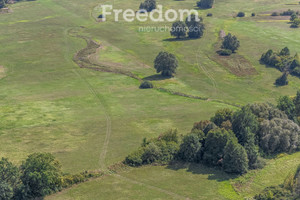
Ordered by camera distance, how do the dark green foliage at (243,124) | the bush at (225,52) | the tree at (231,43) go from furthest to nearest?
the tree at (231,43) < the bush at (225,52) < the dark green foliage at (243,124)

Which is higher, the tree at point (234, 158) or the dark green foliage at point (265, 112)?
the dark green foliage at point (265, 112)

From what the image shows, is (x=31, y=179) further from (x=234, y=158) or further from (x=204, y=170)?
(x=234, y=158)

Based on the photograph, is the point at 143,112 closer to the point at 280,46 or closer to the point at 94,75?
the point at 94,75

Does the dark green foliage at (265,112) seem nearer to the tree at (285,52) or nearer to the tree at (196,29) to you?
the tree at (285,52)

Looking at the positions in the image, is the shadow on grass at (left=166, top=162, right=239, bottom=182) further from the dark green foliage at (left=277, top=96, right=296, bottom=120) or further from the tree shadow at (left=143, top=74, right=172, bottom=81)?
the tree shadow at (left=143, top=74, right=172, bottom=81)

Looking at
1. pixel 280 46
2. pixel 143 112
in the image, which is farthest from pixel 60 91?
pixel 280 46

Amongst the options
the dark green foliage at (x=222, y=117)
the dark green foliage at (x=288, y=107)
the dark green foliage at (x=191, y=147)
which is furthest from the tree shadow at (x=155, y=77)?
the dark green foliage at (x=191, y=147)

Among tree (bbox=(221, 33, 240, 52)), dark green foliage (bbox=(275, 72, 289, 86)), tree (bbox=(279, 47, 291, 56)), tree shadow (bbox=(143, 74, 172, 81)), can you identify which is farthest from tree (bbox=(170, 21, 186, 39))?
dark green foliage (bbox=(275, 72, 289, 86))
